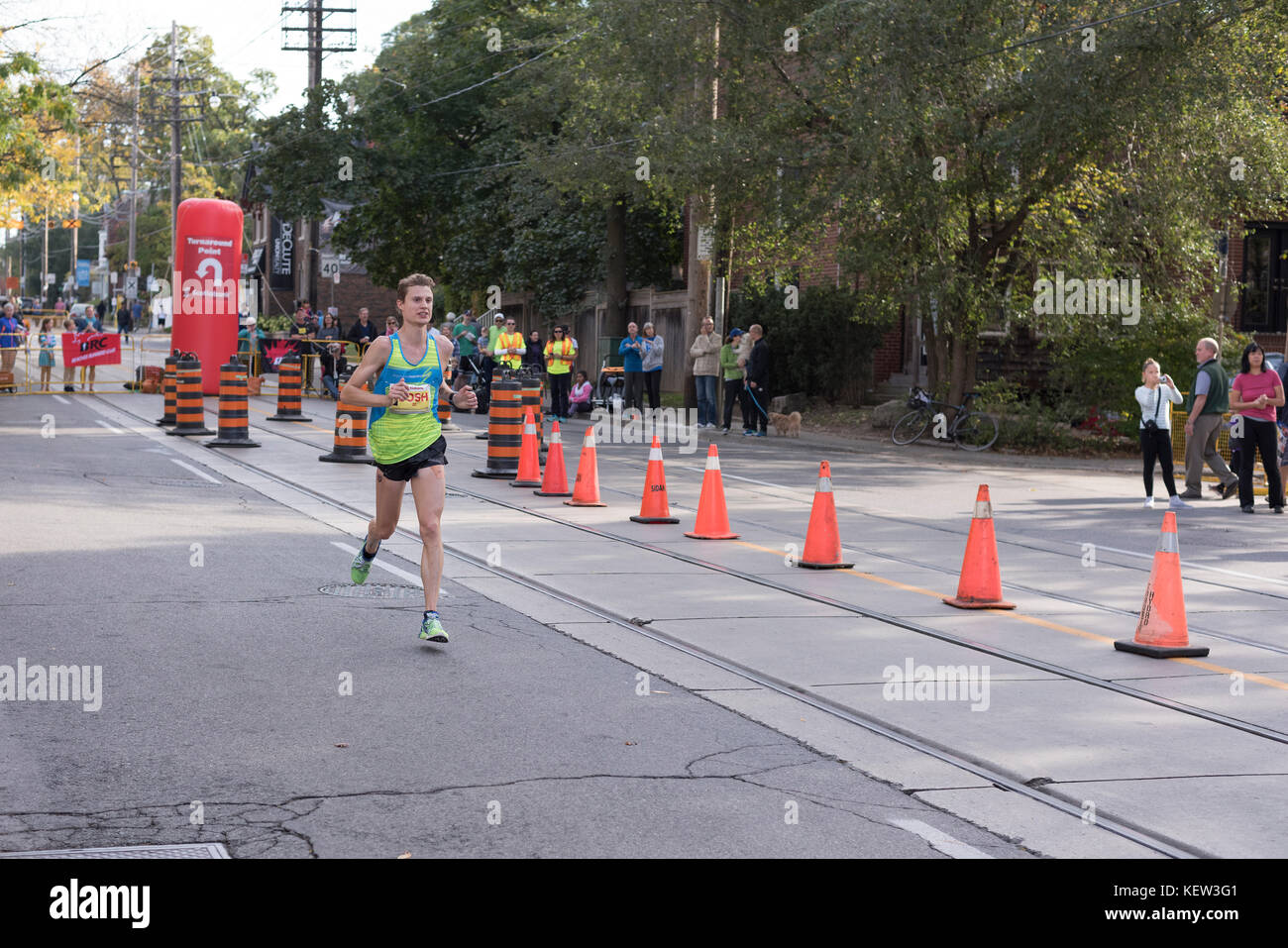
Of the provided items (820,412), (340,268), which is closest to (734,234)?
(820,412)

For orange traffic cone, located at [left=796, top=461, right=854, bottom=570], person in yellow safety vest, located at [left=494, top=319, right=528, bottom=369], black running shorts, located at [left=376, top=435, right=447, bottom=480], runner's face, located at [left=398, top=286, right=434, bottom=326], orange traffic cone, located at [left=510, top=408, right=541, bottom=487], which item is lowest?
orange traffic cone, located at [left=796, top=461, right=854, bottom=570]

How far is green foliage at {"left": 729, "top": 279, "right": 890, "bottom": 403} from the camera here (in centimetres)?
3012

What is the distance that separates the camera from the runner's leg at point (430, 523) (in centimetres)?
846

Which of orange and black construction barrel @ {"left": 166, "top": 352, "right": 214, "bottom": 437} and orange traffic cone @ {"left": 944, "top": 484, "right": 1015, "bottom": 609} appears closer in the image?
orange traffic cone @ {"left": 944, "top": 484, "right": 1015, "bottom": 609}

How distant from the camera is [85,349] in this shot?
33.2 meters

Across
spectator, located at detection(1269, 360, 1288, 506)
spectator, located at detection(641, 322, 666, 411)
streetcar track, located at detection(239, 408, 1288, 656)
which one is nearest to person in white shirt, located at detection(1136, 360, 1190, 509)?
spectator, located at detection(1269, 360, 1288, 506)

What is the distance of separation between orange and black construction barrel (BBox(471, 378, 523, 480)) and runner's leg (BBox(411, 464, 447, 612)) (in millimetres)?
8832

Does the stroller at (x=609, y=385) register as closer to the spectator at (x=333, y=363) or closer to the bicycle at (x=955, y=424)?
the spectator at (x=333, y=363)

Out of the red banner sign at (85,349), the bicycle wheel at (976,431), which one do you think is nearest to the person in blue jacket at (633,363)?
the bicycle wheel at (976,431)

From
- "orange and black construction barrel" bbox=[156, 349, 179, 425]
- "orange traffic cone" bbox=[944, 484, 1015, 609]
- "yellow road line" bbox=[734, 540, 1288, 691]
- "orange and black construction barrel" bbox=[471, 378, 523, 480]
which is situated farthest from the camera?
"orange and black construction barrel" bbox=[156, 349, 179, 425]

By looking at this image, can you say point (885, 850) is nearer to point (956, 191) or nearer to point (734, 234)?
point (956, 191)

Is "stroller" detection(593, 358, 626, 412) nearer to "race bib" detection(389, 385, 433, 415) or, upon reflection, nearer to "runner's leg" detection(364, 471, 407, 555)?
"runner's leg" detection(364, 471, 407, 555)

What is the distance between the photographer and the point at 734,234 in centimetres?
2762

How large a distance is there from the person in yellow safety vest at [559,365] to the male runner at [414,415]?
19.3 m
